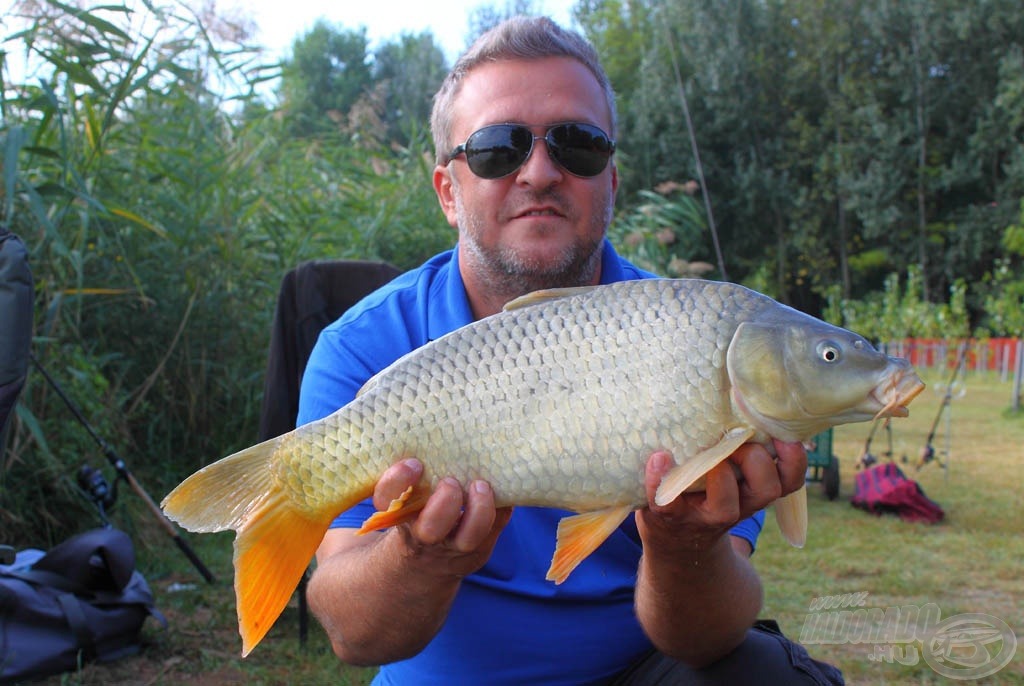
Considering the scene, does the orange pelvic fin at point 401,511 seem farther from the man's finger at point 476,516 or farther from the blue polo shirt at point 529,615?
the blue polo shirt at point 529,615

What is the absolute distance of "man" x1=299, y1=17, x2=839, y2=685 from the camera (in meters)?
1.10

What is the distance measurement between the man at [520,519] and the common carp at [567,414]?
0.10ft

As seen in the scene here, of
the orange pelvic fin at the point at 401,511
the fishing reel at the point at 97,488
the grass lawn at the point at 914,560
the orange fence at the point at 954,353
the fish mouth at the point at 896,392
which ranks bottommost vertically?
the orange fence at the point at 954,353

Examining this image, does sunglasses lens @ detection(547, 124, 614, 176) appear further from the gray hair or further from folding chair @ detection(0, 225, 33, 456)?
folding chair @ detection(0, 225, 33, 456)

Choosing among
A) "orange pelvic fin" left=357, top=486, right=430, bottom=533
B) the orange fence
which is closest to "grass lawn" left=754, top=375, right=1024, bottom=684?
"orange pelvic fin" left=357, top=486, right=430, bottom=533

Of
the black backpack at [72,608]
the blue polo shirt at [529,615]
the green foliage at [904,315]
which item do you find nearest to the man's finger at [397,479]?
the blue polo shirt at [529,615]

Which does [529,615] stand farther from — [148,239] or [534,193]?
[148,239]

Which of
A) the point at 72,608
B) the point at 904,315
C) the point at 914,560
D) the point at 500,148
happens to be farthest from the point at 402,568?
the point at 904,315

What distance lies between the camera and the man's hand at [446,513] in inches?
39.8

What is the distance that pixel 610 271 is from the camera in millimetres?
1585

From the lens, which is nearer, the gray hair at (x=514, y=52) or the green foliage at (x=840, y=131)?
the gray hair at (x=514, y=52)

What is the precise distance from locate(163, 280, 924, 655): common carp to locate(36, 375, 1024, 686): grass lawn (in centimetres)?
141

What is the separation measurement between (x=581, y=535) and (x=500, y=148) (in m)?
0.67

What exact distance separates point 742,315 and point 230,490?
0.60m
